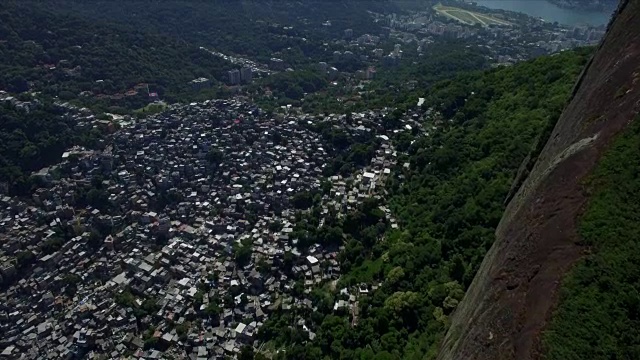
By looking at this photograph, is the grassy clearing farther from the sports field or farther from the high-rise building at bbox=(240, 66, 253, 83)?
the sports field

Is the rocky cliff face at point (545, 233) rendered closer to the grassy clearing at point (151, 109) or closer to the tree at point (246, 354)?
the tree at point (246, 354)

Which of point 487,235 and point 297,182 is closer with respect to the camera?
point 487,235

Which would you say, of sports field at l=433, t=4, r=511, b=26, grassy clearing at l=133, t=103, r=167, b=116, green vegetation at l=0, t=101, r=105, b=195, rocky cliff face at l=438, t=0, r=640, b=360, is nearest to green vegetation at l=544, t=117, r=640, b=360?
rocky cliff face at l=438, t=0, r=640, b=360

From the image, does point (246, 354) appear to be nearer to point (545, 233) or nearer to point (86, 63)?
point (545, 233)

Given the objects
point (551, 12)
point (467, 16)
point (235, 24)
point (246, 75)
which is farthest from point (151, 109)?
point (551, 12)

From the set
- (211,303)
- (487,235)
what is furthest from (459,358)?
(211,303)

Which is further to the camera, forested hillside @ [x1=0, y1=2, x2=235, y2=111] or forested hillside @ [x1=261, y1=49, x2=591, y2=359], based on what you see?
A: forested hillside @ [x1=0, y1=2, x2=235, y2=111]

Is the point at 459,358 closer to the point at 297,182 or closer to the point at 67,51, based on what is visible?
the point at 297,182

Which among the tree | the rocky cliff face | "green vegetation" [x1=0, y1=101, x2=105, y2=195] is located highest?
the rocky cliff face
